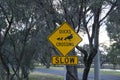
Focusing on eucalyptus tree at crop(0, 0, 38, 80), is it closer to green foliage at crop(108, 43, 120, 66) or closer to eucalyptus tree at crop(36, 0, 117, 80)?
eucalyptus tree at crop(36, 0, 117, 80)

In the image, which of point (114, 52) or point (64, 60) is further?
point (114, 52)

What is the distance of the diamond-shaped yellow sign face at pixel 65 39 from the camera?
44.2 feet

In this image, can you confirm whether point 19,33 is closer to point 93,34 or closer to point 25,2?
point 25,2

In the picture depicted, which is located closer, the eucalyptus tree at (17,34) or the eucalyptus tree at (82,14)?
the eucalyptus tree at (82,14)

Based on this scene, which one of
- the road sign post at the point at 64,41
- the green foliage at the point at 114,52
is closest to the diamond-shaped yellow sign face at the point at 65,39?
the road sign post at the point at 64,41

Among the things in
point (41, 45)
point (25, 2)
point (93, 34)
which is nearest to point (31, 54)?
point (41, 45)

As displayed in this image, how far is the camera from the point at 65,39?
532 inches

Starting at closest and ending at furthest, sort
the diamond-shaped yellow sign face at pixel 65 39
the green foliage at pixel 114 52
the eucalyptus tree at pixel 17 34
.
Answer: the diamond-shaped yellow sign face at pixel 65 39 → the eucalyptus tree at pixel 17 34 → the green foliage at pixel 114 52

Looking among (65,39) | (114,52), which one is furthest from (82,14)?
(114,52)

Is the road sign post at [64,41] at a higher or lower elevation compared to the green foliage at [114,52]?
lower

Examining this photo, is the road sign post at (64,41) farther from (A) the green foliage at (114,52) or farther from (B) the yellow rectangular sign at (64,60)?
(A) the green foliage at (114,52)

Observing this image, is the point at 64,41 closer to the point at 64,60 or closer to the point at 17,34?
the point at 64,60

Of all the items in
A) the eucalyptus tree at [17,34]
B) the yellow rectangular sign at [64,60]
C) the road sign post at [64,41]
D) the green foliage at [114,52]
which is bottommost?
the yellow rectangular sign at [64,60]

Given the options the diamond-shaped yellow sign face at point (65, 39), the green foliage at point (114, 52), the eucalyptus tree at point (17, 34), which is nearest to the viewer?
the diamond-shaped yellow sign face at point (65, 39)
